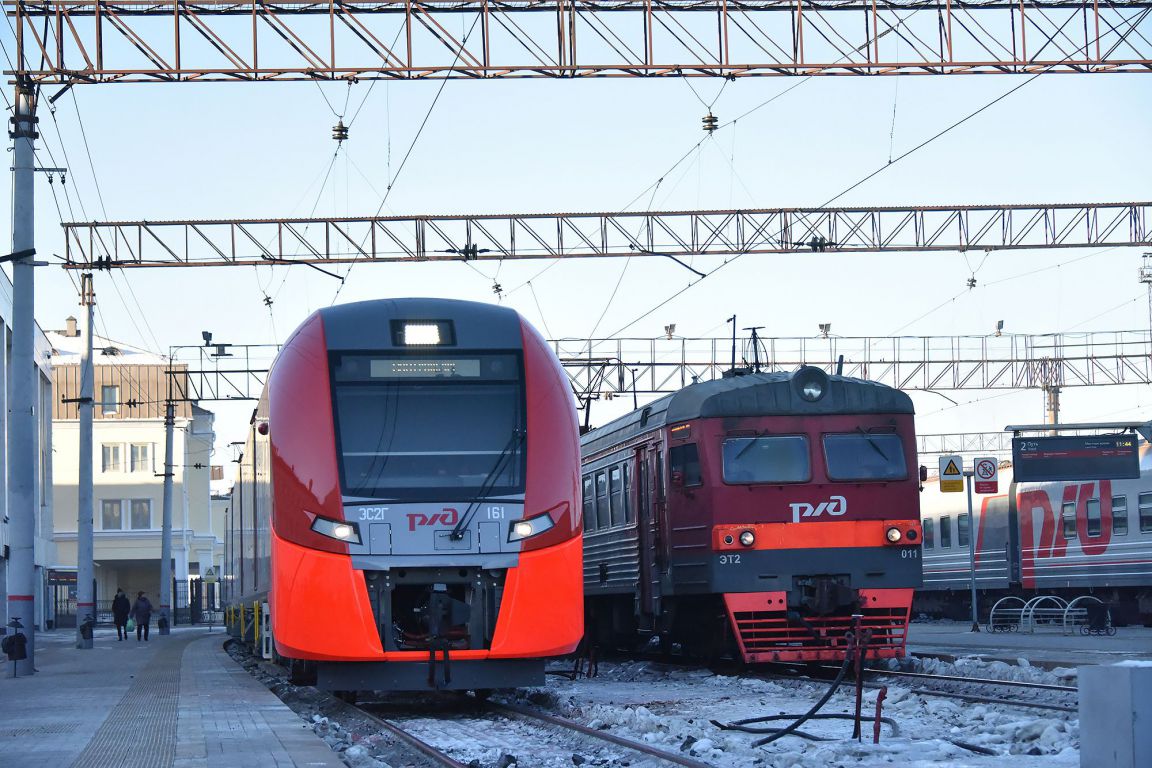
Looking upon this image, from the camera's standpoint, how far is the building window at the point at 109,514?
7656 centimetres

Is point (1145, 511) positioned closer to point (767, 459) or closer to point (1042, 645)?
point (1042, 645)

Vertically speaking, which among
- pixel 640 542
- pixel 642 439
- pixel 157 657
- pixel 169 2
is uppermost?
pixel 169 2

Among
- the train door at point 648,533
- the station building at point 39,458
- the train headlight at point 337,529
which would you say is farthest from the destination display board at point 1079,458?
the station building at point 39,458

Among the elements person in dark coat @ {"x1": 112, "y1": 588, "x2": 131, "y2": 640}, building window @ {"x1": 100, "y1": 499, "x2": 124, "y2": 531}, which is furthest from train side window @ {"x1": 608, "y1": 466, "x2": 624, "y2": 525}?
building window @ {"x1": 100, "y1": 499, "x2": 124, "y2": 531}

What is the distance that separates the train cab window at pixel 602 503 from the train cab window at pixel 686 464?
3571 mm

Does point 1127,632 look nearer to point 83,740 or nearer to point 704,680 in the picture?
point 704,680

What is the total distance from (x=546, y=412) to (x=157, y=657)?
17611 millimetres

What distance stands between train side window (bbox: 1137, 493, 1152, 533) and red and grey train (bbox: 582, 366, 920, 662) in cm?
1246

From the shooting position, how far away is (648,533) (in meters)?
19.4

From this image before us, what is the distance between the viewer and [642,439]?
19891 millimetres

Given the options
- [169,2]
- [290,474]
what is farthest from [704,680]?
[169,2]

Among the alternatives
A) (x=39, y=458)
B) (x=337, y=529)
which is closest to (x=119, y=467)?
(x=39, y=458)

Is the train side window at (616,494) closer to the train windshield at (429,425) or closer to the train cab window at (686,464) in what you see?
the train cab window at (686,464)

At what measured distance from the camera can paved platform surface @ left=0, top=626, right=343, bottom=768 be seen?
34.4ft
